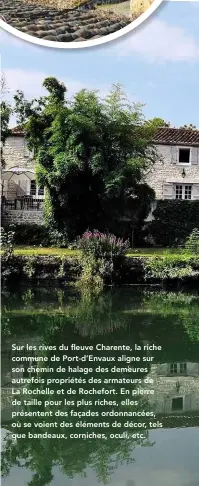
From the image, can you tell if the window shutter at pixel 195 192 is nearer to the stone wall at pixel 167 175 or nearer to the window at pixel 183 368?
the stone wall at pixel 167 175

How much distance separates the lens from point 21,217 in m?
22.3

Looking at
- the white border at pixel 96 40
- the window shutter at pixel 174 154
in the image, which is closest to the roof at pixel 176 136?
the window shutter at pixel 174 154

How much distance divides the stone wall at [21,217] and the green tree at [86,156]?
1.93 meters

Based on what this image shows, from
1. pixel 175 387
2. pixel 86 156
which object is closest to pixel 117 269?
pixel 86 156

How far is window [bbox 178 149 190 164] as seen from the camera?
25.6m

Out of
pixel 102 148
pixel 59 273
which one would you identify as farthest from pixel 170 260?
pixel 102 148

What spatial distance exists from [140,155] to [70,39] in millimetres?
12918

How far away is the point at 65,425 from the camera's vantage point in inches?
224

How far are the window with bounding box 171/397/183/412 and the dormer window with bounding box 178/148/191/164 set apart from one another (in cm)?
1930

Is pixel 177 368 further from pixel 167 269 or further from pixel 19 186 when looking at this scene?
pixel 19 186

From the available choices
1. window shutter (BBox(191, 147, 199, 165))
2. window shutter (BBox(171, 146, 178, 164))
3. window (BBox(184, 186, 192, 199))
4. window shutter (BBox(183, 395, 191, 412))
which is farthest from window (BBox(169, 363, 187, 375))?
window shutter (BBox(191, 147, 199, 165))

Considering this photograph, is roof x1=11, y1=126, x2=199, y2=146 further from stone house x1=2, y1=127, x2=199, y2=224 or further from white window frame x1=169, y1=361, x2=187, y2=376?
A: white window frame x1=169, y1=361, x2=187, y2=376

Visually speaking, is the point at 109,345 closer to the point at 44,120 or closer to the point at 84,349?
the point at 84,349

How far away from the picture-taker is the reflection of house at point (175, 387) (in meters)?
6.82
